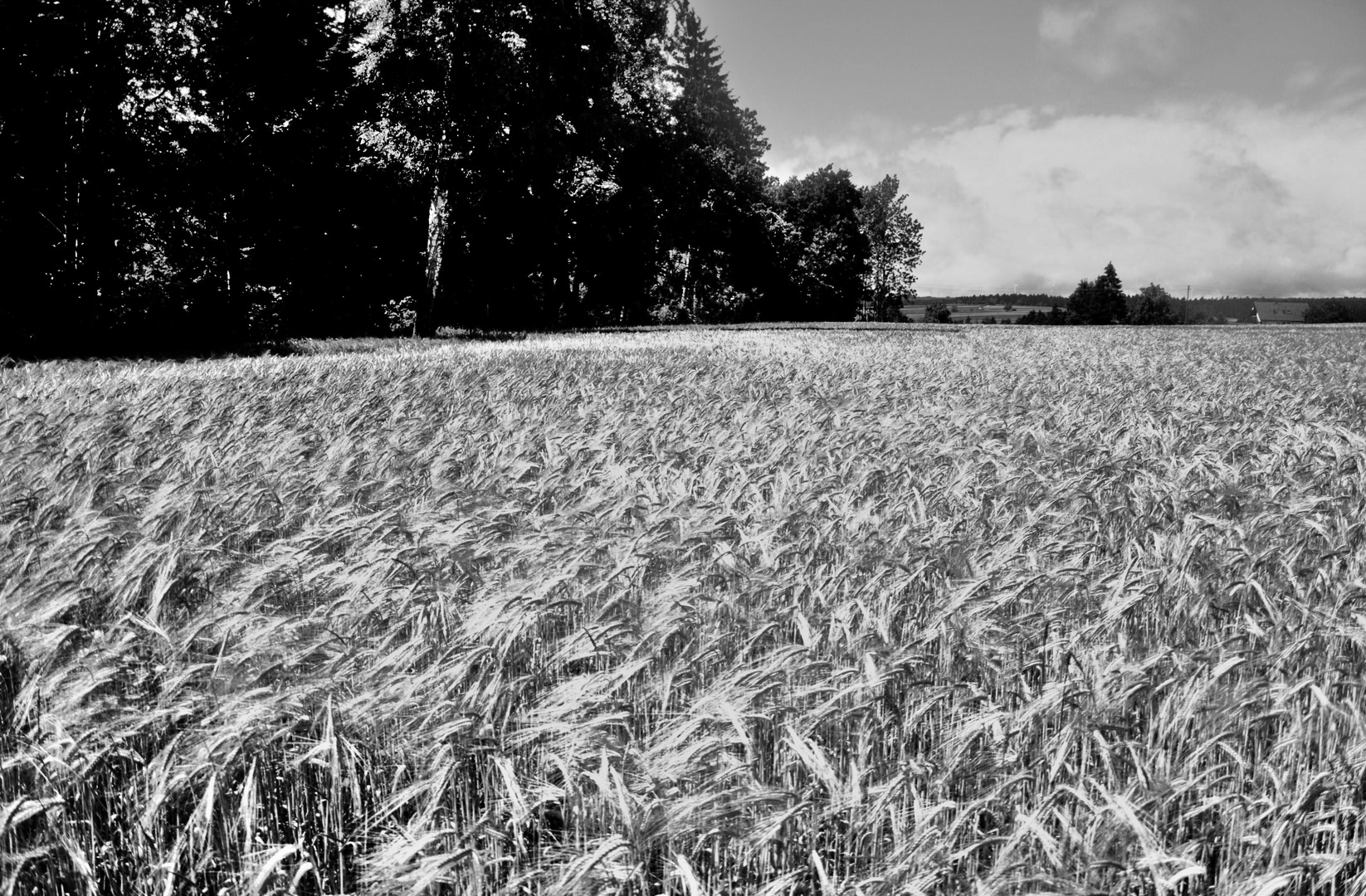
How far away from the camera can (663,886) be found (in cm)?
244

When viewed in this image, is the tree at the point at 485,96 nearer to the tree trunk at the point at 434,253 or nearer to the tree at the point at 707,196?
the tree trunk at the point at 434,253

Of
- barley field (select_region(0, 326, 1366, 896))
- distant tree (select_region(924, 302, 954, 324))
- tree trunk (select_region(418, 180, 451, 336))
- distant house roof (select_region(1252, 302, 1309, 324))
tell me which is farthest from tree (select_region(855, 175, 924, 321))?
barley field (select_region(0, 326, 1366, 896))

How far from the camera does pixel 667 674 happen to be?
9.59 feet

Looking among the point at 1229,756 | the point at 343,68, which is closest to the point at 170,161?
the point at 343,68

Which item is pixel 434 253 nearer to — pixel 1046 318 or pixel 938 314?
pixel 938 314

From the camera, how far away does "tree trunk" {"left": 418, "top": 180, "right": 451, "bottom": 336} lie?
28.5 meters

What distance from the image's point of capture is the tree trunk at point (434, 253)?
2855 cm

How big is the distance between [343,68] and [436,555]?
3208 centimetres

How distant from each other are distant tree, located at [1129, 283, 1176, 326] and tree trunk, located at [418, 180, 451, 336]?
3136 inches

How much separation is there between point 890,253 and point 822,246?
21.4m

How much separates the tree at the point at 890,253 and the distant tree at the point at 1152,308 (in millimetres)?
23794

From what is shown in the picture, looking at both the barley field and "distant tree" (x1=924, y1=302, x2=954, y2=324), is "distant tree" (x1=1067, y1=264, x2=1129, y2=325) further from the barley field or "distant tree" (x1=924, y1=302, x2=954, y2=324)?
the barley field

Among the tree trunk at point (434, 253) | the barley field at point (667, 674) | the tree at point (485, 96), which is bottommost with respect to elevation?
the barley field at point (667, 674)

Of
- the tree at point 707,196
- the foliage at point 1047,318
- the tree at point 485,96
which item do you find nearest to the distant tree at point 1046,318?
the foliage at point 1047,318
